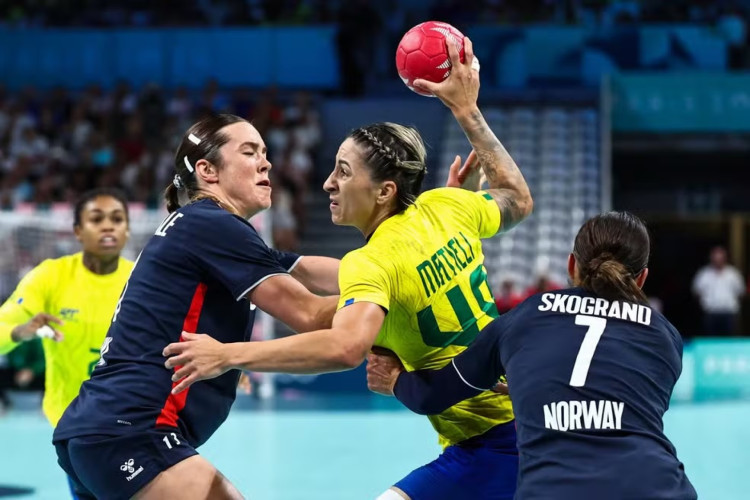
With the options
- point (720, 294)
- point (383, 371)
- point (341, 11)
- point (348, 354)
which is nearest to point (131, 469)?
point (348, 354)

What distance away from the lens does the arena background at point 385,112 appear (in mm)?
15875

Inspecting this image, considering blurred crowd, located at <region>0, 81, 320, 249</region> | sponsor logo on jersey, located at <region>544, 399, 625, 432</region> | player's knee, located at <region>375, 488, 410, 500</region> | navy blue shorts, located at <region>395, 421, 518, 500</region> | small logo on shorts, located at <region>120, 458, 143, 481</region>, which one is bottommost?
player's knee, located at <region>375, 488, 410, 500</region>

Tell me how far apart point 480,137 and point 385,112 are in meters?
14.4

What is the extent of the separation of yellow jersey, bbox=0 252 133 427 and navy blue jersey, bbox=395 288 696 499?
134 inches

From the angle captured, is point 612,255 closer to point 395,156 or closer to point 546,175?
point 395,156

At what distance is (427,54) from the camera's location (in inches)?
154

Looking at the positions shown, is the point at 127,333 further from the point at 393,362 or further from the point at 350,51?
the point at 350,51

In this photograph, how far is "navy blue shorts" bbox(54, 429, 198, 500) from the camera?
3150 millimetres

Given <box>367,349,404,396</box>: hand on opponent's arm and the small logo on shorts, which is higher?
<box>367,349,404,396</box>: hand on opponent's arm

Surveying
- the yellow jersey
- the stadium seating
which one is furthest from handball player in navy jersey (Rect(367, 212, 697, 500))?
the stadium seating

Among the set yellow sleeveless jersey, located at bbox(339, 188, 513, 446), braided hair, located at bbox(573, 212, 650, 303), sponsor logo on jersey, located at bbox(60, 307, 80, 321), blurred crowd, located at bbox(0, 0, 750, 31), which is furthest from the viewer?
blurred crowd, located at bbox(0, 0, 750, 31)

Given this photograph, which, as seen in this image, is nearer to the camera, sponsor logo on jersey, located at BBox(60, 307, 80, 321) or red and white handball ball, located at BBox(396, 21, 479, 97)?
red and white handball ball, located at BBox(396, 21, 479, 97)

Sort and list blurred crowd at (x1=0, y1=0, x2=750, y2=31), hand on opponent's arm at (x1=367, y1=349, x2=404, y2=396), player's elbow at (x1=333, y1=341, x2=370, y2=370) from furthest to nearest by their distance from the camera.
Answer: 1. blurred crowd at (x1=0, y1=0, x2=750, y2=31)
2. hand on opponent's arm at (x1=367, y1=349, x2=404, y2=396)
3. player's elbow at (x1=333, y1=341, x2=370, y2=370)

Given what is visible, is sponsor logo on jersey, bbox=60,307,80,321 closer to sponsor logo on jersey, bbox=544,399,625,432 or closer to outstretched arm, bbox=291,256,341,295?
outstretched arm, bbox=291,256,341,295
